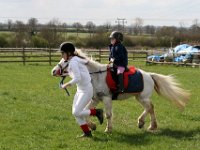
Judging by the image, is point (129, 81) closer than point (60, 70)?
No

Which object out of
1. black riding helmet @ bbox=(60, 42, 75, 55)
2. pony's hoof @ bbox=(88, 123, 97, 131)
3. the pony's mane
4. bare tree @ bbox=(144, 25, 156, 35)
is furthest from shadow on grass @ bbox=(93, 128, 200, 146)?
bare tree @ bbox=(144, 25, 156, 35)

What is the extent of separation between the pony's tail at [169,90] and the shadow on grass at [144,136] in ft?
2.38

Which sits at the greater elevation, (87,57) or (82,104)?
(87,57)

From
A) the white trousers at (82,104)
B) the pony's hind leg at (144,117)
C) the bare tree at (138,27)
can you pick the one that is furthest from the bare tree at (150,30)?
the white trousers at (82,104)

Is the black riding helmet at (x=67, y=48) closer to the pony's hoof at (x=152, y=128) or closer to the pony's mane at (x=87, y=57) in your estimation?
the pony's mane at (x=87, y=57)

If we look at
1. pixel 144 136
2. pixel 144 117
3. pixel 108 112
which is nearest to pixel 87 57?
pixel 108 112

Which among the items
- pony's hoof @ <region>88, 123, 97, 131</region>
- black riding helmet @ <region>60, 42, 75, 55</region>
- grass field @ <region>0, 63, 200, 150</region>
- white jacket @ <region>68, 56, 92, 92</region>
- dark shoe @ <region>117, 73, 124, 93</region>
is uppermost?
black riding helmet @ <region>60, 42, 75, 55</region>

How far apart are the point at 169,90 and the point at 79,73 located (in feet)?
7.68

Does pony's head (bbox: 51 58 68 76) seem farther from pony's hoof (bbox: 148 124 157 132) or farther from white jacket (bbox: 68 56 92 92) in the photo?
pony's hoof (bbox: 148 124 157 132)

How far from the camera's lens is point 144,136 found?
25.5 feet

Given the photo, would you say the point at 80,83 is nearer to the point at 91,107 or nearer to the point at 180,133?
the point at 91,107

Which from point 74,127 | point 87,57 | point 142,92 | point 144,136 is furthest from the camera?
point 74,127

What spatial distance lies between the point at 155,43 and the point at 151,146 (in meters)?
62.1

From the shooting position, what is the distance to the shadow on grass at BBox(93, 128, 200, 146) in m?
7.39
